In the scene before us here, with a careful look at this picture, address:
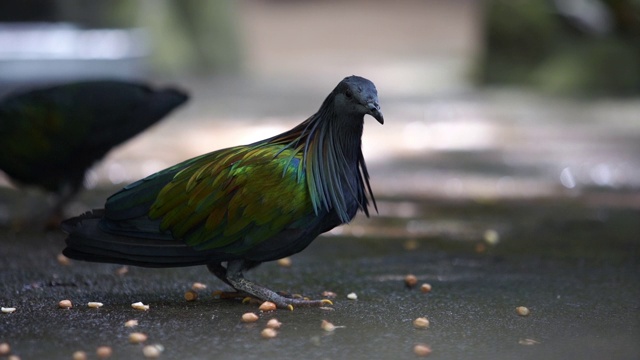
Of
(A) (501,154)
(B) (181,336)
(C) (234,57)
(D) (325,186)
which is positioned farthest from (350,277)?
(C) (234,57)

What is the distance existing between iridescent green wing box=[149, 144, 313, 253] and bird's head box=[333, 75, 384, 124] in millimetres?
293

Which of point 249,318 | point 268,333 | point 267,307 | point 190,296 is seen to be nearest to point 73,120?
point 190,296

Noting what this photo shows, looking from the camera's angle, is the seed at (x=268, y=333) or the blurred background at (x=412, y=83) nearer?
the seed at (x=268, y=333)

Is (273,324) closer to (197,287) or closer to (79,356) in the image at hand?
(79,356)

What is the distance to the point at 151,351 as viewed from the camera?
369 centimetres

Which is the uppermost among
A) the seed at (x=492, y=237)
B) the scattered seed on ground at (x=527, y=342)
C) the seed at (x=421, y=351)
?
the seed at (x=492, y=237)

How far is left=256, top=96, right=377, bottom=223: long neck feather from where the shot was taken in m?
4.21

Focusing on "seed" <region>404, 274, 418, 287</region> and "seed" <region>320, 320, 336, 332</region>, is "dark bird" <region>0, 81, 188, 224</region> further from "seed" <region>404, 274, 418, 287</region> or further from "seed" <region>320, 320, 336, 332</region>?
"seed" <region>320, 320, 336, 332</region>

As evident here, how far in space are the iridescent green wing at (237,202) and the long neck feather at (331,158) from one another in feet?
0.15

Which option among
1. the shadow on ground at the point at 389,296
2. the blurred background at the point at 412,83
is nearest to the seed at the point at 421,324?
the shadow on ground at the point at 389,296

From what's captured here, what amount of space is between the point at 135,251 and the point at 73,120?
203cm

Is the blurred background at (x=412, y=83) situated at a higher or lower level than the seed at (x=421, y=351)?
higher

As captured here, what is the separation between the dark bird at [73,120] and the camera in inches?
238

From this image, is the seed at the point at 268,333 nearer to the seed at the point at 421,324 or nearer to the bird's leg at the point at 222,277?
the bird's leg at the point at 222,277
